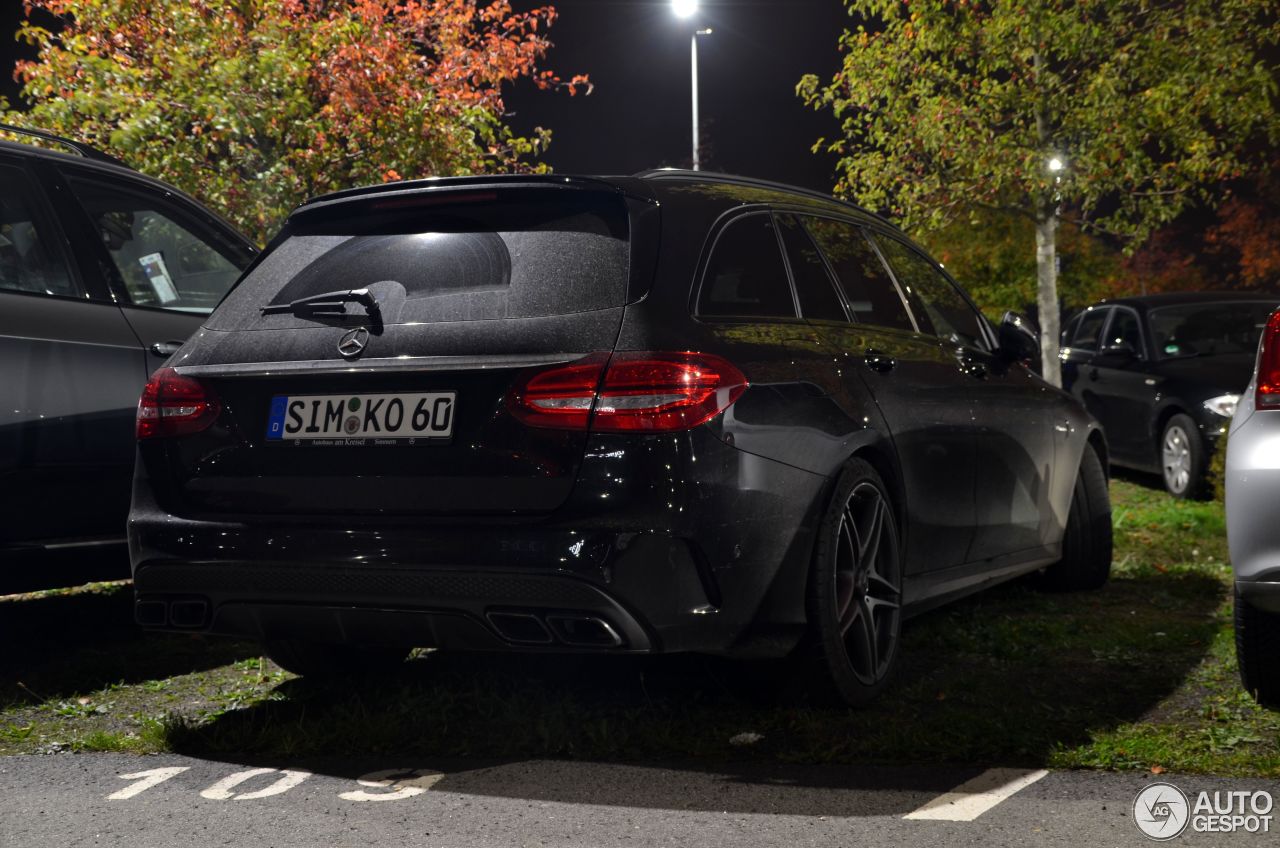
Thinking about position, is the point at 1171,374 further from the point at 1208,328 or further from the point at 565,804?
the point at 565,804

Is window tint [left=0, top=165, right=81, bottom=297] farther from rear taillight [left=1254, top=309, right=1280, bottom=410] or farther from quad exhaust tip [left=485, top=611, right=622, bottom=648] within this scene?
rear taillight [left=1254, top=309, right=1280, bottom=410]

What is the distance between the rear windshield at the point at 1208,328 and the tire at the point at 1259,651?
8068 mm

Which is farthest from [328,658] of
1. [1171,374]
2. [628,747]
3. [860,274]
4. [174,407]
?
[1171,374]

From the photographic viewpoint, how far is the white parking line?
388cm

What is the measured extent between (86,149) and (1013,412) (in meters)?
4.03

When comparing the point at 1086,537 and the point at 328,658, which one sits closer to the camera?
the point at 328,658

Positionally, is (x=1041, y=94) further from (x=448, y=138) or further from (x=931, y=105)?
(x=448, y=138)

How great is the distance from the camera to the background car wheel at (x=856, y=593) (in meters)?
4.60

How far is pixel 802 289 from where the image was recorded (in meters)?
5.01

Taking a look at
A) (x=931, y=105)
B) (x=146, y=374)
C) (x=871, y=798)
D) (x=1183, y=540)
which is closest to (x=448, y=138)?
(x=931, y=105)

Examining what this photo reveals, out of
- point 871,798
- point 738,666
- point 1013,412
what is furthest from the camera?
point 1013,412

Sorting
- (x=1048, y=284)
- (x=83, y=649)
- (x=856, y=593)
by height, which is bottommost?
(x=83, y=649)

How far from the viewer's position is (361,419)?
427 centimetres

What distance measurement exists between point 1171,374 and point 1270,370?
799 cm
